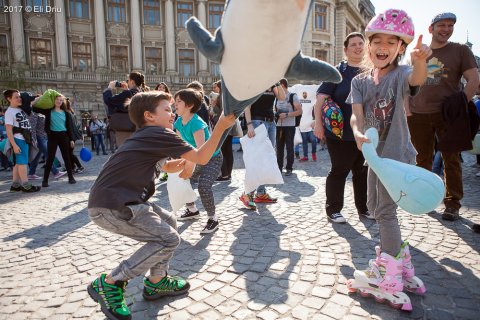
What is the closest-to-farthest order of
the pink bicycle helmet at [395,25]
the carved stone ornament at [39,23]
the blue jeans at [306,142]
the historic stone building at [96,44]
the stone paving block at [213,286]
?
1. the pink bicycle helmet at [395,25]
2. the stone paving block at [213,286]
3. the blue jeans at [306,142]
4. the historic stone building at [96,44]
5. the carved stone ornament at [39,23]

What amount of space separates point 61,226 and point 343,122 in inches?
135

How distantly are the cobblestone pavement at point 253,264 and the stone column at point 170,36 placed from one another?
84.8 feet

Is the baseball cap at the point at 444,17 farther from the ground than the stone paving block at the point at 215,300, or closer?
farther from the ground

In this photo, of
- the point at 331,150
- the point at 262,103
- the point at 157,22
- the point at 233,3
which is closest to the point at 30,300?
the point at 233,3

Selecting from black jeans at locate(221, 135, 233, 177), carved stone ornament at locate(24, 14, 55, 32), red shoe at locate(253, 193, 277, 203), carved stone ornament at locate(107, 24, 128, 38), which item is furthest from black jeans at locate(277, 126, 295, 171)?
carved stone ornament at locate(24, 14, 55, 32)

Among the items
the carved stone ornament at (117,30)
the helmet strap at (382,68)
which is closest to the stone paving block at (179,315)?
the helmet strap at (382,68)

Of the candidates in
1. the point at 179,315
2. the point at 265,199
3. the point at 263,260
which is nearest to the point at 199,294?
the point at 179,315

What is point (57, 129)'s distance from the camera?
19.9 feet

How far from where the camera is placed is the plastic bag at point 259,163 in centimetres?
414

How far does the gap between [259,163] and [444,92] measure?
2.19 metres

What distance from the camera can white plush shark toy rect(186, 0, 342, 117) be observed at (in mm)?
1060

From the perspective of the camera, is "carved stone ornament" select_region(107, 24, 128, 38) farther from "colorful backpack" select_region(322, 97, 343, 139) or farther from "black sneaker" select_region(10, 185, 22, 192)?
"colorful backpack" select_region(322, 97, 343, 139)

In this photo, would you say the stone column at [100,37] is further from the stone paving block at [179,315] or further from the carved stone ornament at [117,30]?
the stone paving block at [179,315]

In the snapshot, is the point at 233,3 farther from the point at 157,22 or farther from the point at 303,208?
the point at 157,22
